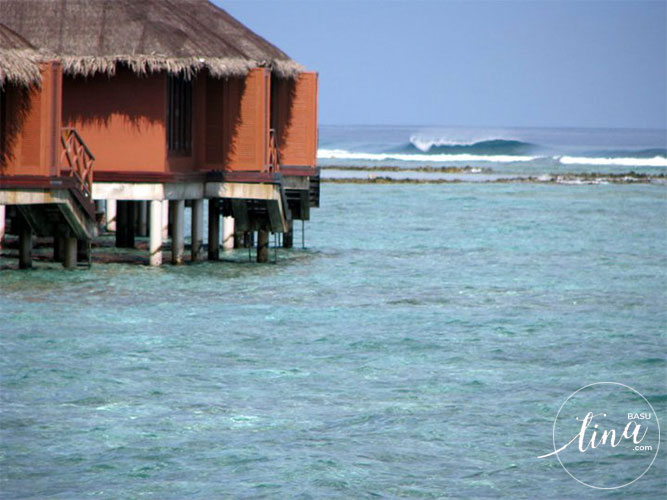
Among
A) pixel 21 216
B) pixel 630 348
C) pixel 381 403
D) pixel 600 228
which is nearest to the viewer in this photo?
pixel 381 403

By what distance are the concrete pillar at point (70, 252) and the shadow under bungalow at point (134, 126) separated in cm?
2

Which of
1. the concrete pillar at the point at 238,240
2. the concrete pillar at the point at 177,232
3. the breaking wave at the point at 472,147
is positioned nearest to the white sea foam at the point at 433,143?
the breaking wave at the point at 472,147

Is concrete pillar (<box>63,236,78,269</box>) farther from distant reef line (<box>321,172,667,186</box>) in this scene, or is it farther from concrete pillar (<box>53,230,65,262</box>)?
distant reef line (<box>321,172,667,186</box>)

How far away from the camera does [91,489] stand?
1001 centimetres

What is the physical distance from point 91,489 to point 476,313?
9.75 m

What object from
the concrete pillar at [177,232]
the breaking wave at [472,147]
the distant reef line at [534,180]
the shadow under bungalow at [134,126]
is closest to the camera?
the shadow under bungalow at [134,126]

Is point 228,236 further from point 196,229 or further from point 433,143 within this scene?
point 433,143

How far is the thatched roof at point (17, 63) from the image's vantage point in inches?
736

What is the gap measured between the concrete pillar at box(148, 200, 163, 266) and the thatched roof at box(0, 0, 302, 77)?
231cm

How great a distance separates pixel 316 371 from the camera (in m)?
14.3

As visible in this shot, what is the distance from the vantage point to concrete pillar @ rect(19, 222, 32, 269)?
21.4m

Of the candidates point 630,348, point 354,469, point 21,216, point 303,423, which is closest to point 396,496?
point 354,469

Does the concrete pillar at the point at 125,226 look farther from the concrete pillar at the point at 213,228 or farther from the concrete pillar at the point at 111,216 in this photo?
the concrete pillar at the point at 111,216

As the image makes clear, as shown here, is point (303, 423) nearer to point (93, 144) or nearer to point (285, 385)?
point (285, 385)
